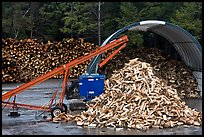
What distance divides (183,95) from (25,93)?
7.31 metres

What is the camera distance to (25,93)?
18828mm

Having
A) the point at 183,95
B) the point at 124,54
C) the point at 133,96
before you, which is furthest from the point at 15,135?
the point at 124,54

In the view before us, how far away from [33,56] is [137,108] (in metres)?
13.8

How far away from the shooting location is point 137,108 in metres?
11.2

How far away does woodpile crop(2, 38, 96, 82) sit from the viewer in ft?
77.2

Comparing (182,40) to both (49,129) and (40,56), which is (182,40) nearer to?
(49,129)

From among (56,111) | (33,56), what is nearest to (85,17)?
(33,56)

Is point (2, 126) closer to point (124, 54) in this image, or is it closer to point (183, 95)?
point (183, 95)

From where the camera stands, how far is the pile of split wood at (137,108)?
10787 millimetres

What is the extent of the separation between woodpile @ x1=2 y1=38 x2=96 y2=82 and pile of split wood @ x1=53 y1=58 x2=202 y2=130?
1146 cm

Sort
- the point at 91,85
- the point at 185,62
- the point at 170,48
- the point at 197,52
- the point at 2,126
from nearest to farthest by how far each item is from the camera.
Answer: the point at 2,126
the point at 91,85
the point at 197,52
the point at 185,62
the point at 170,48

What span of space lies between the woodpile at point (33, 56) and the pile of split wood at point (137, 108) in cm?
1146

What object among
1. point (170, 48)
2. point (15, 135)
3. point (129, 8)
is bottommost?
point (15, 135)

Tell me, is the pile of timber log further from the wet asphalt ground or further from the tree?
the wet asphalt ground
